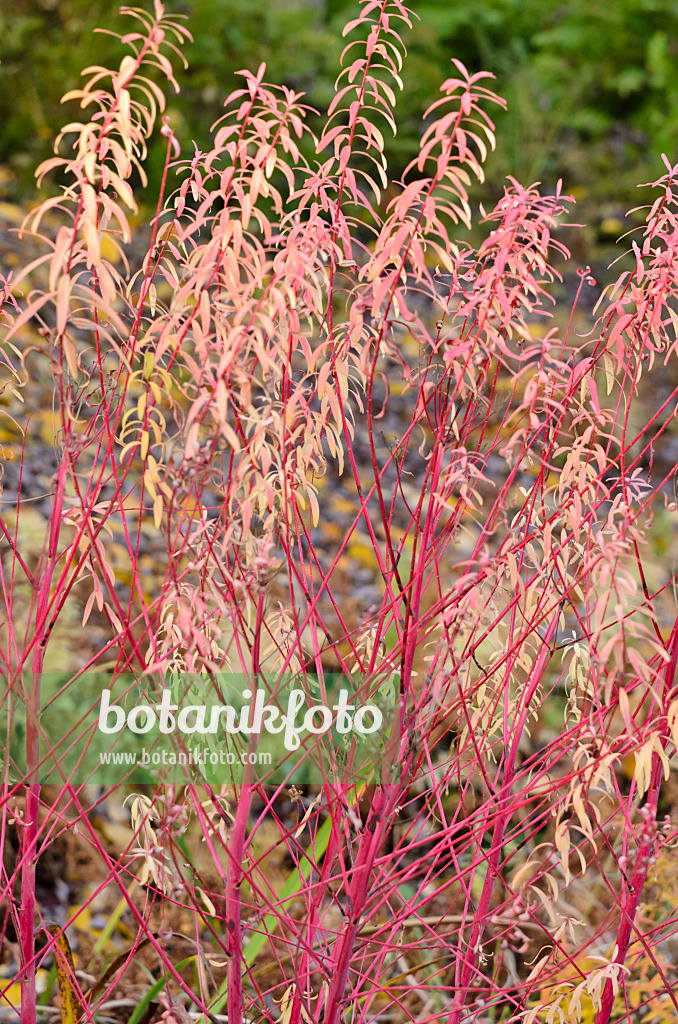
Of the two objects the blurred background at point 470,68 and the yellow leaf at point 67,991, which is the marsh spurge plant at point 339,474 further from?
the blurred background at point 470,68

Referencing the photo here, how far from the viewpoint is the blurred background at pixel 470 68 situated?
328 cm

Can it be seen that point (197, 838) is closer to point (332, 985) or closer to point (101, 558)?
point (332, 985)

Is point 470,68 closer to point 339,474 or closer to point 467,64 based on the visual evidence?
point 467,64

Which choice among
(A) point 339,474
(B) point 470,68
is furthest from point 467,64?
(A) point 339,474

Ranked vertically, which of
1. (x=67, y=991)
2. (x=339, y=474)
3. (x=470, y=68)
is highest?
(x=470, y=68)

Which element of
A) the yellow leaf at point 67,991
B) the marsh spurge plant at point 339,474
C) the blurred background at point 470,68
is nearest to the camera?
the marsh spurge plant at point 339,474

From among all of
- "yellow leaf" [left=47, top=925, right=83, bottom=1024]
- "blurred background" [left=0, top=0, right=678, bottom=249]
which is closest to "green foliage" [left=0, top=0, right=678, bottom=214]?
"blurred background" [left=0, top=0, right=678, bottom=249]

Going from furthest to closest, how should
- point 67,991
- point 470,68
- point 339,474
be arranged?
point 470,68 < point 67,991 < point 339,474

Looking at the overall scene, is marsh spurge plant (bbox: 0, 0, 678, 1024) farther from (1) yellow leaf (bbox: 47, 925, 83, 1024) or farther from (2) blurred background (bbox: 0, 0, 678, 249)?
(2) blurred background (bbox: 0, 0, 678, 249)

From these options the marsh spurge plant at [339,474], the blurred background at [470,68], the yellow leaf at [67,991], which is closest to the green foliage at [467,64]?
the blurred background at [470,68]

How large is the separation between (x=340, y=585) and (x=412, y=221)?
1.57m

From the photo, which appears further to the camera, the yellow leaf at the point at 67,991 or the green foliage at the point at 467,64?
the green foliage at the point at 467,64

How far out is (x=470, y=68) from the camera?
3982 millimetres

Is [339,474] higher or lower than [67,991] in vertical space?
higher
